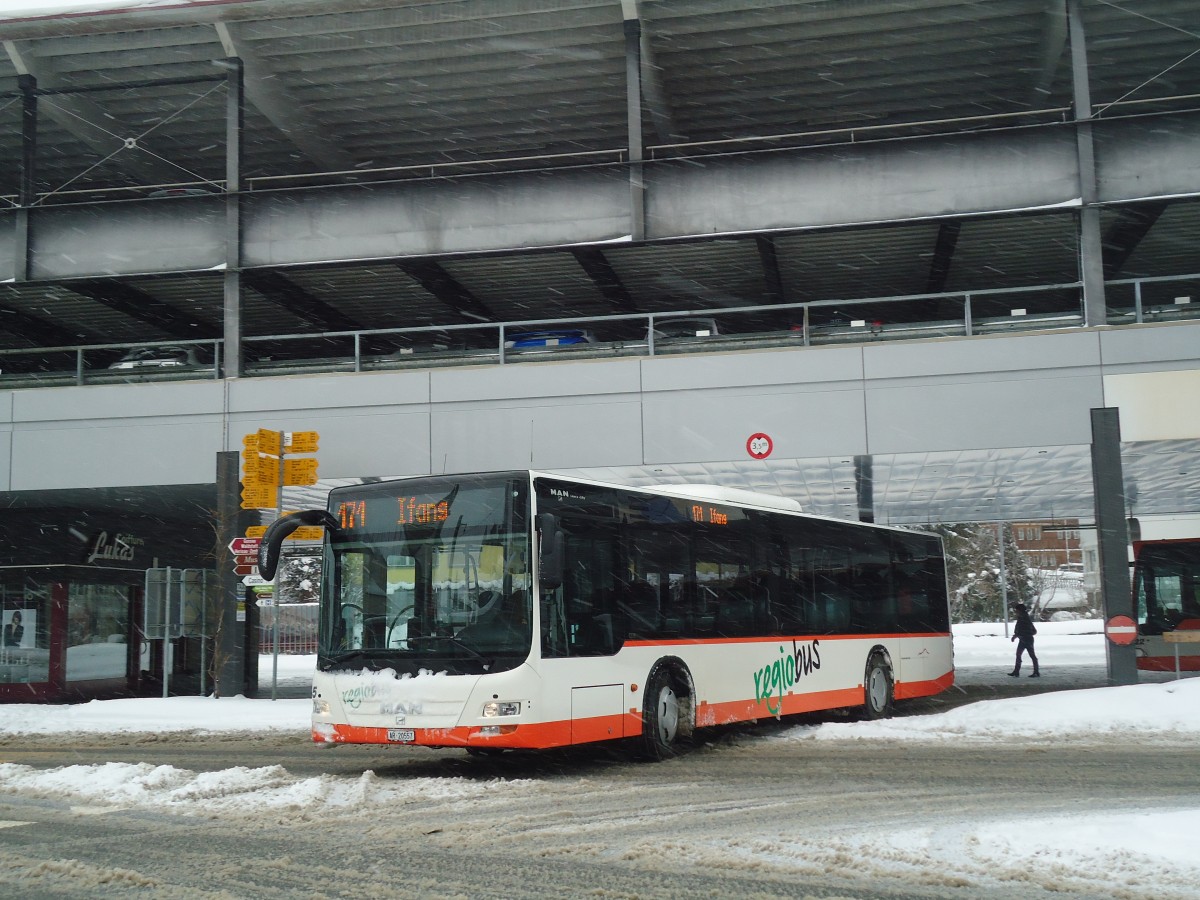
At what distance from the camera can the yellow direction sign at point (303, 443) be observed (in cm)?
2008

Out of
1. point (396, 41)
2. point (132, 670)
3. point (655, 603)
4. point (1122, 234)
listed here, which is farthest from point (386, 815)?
point (1122, 234)

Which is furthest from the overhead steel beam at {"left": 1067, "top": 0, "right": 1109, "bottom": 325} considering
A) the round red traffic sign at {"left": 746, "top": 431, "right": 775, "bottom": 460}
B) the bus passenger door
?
the bus passenger door

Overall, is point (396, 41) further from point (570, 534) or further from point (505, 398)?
point (570, 534)

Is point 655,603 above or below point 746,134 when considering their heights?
below

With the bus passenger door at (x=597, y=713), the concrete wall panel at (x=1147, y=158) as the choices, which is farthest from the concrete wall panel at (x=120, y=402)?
the concrete wall panel at (x=1147, y=158)

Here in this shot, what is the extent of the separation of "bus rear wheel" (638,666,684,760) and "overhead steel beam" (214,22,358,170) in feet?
50.5

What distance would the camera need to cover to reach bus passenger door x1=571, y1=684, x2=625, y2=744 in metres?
11.2

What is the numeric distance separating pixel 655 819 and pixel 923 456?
44.3 ft

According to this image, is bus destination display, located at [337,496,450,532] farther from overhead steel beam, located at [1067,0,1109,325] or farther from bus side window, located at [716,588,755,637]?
overhead steel beam, located at [1067,0,1109,325]

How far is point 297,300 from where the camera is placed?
95.9 feet

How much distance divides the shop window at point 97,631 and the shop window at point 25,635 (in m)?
0.43

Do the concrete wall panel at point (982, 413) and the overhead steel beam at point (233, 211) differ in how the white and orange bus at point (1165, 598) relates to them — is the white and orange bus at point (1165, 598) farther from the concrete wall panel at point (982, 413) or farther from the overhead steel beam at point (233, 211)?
the overhead steel beam at point (233, 211)

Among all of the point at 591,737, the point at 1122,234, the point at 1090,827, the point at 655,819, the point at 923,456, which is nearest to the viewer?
the point at 1090,827

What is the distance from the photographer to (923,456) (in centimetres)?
2089
